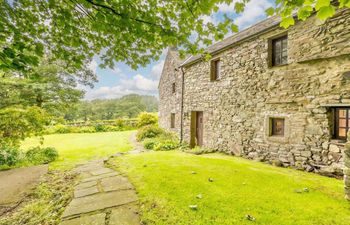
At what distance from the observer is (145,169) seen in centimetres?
486

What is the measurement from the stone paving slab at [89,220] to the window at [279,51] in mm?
6651

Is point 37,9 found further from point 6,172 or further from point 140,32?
point 6,172

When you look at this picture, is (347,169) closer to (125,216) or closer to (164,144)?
(125,216)

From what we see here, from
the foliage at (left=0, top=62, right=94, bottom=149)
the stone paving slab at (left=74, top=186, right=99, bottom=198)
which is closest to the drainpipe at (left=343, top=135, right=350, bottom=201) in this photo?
the stone paving slab at (left=74, top=186, right=99, bottom=198)

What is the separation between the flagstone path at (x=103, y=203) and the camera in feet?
8.48

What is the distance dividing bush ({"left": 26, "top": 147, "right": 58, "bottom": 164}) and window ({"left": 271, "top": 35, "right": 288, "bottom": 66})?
31.6 ft

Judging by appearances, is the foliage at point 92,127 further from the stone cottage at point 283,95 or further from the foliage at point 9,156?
the stone cottage at point 283,95

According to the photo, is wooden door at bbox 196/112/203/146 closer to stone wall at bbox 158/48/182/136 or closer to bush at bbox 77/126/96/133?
stone wall at bbox 158/48/182/136

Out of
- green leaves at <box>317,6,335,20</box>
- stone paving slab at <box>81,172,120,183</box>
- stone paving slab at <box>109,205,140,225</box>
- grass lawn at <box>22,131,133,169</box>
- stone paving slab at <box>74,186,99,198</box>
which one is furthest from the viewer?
grass lawn at <box>22,131,133,169</box>

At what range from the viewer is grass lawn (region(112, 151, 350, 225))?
2637 millimetres

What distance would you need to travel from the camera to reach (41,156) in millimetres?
8148

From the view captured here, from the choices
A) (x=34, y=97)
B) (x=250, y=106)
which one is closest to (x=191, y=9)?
(x=250, y=106)

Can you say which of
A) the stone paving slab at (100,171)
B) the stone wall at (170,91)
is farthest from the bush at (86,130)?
the stone paving slab at (100,171)

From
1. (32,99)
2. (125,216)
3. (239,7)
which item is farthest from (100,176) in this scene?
(32,99)
